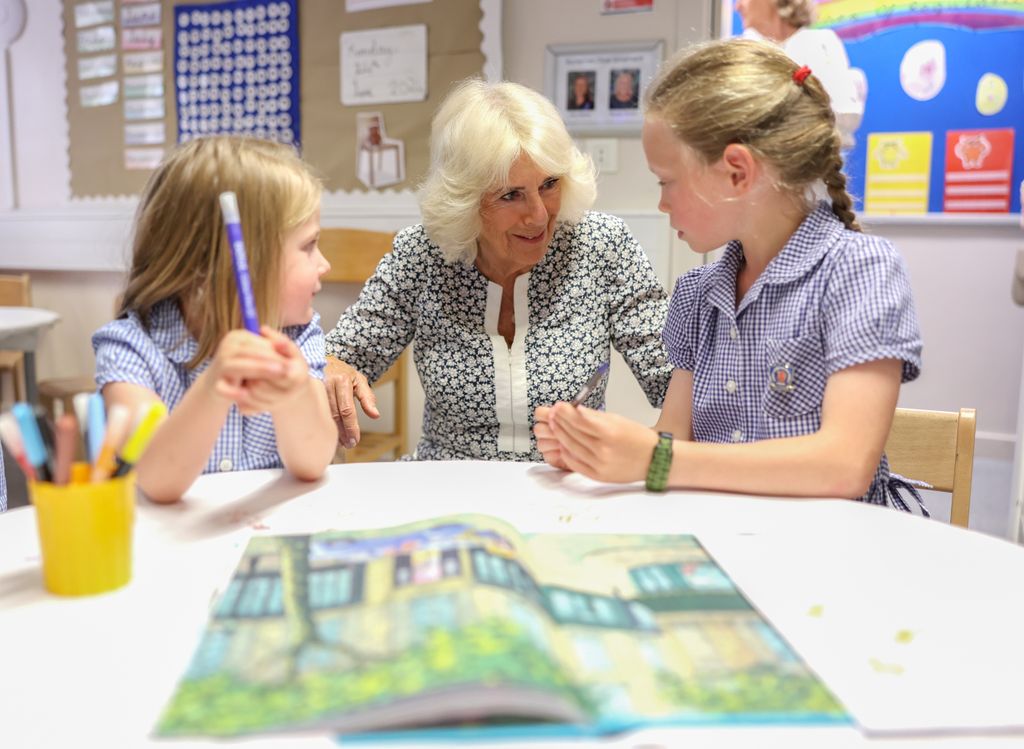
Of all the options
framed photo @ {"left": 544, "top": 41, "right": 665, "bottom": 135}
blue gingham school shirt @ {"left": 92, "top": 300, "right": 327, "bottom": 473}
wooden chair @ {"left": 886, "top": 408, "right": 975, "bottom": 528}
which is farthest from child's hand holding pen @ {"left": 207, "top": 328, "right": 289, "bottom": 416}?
framed photo @ {"left": 544, "top": 41, "right": 665, "bottom": 135}

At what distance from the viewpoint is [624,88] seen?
2674 millimetres

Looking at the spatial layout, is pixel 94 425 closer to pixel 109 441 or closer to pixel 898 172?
pixel 109 441

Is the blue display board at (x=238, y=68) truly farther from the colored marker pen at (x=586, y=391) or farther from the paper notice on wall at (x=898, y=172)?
the colored marker pen at (x=586, y=391)

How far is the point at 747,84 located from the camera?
41.5 inches

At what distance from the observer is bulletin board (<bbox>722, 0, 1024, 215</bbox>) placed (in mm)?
3062

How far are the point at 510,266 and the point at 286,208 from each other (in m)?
0.51

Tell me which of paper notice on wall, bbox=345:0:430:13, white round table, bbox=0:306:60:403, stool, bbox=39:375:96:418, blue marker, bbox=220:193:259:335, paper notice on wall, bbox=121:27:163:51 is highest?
paper notice on wall, bbox=345:0:430:13

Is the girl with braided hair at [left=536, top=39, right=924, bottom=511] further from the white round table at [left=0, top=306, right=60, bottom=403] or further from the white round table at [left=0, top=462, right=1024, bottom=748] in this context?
the white round table at [left=0, top=306, right=60, bottom=403]

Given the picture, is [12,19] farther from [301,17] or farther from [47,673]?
[47,673]

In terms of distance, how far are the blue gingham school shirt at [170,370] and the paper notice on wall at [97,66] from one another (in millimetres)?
2738

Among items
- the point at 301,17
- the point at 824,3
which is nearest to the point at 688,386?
the point at 301,17

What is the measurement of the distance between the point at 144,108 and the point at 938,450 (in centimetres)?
309

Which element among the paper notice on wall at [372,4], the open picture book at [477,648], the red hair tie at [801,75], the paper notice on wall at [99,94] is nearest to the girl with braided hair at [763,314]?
the red hair tie at [801,75]

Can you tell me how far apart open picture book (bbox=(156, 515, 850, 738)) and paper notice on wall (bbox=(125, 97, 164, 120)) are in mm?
3051
